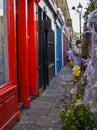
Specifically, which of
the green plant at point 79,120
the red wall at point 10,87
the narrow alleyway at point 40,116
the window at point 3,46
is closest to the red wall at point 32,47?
the narrow alleyway at point 40,116

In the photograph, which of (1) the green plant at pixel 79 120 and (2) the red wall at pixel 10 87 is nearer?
(1) the green plant at pixel 79 120

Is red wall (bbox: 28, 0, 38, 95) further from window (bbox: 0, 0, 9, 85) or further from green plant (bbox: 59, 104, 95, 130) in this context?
green plant (bbox: 59, 104, 95, 130)

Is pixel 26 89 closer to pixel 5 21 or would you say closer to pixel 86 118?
pixel 5 21

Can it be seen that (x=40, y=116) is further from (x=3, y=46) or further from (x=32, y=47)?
(x=32, y=47)

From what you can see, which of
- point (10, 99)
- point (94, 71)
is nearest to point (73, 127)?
point (94, 71)

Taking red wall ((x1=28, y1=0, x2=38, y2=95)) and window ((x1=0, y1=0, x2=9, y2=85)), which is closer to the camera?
window ((x1=0, y1=0, x2=9, y2=85))

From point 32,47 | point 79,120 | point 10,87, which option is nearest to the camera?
point 79,120

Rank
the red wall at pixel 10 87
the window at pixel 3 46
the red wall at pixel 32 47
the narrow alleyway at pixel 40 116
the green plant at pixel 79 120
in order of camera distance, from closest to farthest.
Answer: the green plant at pixel 79 120 < the red wall at pixel 10 87 < the window at pixel 3 46 < the narrow alleyway at pixel 40 116 < the red wall at pixel 32 47

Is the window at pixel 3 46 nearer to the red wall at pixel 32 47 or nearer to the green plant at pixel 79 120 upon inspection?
the green plant at pixel 79 120

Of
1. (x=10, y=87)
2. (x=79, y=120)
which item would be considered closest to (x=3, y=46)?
(x=10, y=87)

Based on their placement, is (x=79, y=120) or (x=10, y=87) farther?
(x=10, y=87)

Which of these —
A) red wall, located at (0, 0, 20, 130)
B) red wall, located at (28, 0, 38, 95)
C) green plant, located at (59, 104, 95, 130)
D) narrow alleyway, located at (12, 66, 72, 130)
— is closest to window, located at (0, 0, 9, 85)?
red wall, located at (0, 0, 20, 130)

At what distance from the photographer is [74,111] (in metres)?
4.34

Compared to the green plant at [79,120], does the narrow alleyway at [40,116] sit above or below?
below
